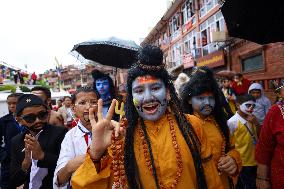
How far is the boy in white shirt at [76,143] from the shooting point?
230 cm

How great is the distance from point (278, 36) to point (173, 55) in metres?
26.4

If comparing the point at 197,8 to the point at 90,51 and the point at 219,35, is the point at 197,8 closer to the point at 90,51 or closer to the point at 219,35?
the point at 219,35

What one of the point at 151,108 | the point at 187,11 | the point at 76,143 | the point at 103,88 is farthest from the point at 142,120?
the point at 187,11

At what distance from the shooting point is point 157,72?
2.26 metres

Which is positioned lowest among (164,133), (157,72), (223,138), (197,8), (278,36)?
(223,138)

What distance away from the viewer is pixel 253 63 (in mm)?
13617

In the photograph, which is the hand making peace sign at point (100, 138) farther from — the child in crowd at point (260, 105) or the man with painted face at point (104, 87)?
the child in crowd at point (260, 105)

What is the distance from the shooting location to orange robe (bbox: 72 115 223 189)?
6.50 feet

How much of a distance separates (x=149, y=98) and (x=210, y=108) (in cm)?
114

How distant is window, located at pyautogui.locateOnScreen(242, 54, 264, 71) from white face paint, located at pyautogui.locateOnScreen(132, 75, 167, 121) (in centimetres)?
1162

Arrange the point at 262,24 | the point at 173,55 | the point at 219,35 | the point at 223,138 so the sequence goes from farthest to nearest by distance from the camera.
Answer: the point at 173,55 → the point at 219,35 → the point at 223,138 → the point at 262,24

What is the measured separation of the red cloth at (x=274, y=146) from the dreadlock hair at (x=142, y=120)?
3.43ft

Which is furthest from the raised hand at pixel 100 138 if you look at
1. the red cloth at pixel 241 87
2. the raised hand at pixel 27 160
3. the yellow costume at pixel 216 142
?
the red cloth at pixel 241 87

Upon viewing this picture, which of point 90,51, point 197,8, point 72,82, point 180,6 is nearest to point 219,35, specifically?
point 197,8
